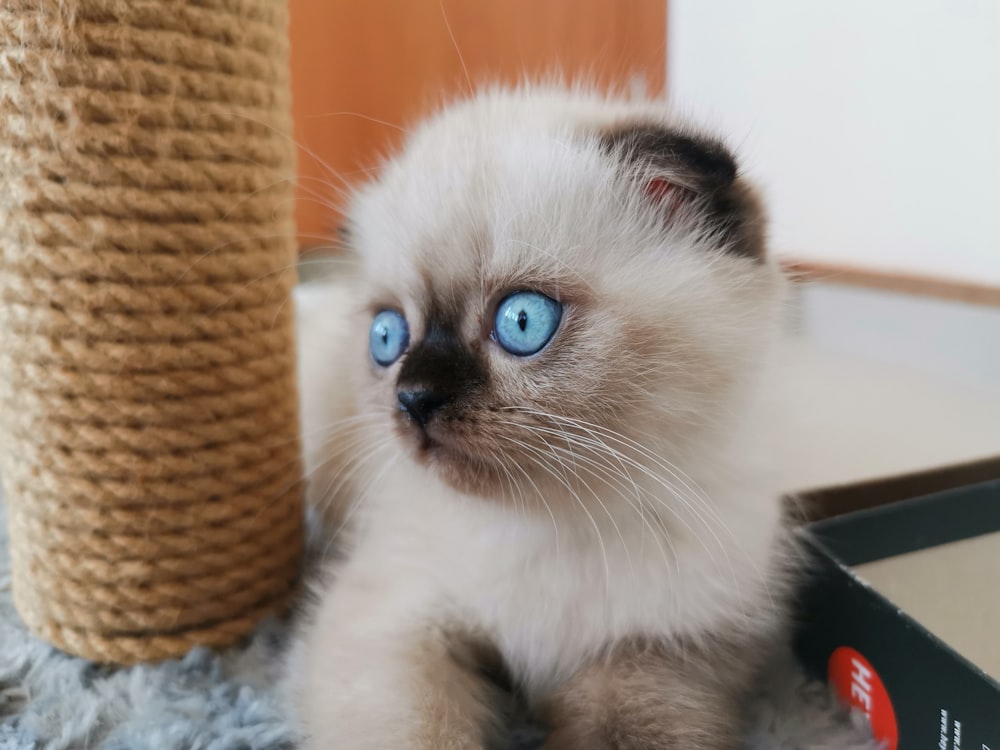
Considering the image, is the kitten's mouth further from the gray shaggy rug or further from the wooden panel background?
the wooden panel background

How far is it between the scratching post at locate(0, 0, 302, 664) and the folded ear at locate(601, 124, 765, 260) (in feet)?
1.34

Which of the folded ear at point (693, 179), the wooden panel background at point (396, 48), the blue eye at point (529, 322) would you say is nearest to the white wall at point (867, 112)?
the wooden panel background at point (396, 48)

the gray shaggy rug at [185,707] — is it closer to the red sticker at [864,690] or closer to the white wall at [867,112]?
the red sticker at [864,690]

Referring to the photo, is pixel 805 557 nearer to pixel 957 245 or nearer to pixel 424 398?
pixel 424 398

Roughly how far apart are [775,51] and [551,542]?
4.13 feet

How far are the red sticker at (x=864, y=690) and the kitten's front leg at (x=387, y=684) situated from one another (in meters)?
0.34

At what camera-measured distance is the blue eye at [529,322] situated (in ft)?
2.07

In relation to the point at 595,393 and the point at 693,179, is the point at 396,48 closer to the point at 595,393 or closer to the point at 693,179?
the point at 693,179

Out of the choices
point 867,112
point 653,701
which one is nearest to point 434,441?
point 653,701

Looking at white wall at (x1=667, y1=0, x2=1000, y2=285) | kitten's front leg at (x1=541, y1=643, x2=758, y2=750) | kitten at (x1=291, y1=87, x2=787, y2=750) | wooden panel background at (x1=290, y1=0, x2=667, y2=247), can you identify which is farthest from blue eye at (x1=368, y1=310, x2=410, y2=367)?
wooden panel background at (x1=290, y1=0, x2=667, y2=247)

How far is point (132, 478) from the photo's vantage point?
2.61 feet

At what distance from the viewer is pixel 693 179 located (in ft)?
2.20

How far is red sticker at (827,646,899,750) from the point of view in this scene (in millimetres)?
691

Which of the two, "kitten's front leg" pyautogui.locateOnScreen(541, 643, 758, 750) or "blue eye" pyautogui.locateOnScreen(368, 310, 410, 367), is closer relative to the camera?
"kitten's front leg" pyautogui.locateOnScreen(541, 643, 758, 750)
